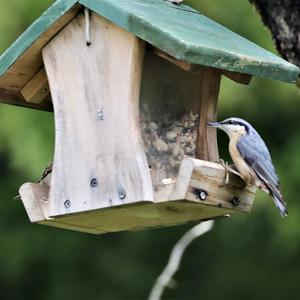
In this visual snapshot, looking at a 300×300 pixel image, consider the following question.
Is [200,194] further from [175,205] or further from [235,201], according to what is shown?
[235,201]

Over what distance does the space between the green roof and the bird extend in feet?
1.23

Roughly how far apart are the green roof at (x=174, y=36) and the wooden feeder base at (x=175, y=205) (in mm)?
467

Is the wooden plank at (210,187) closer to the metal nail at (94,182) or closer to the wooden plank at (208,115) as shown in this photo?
the wooden plank at (208,115)

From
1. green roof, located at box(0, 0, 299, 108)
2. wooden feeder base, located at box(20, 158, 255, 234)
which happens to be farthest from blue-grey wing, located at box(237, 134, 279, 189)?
green roof, located at box(0, 0, 299, 108)

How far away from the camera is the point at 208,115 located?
20.8 feet

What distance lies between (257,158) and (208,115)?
30 centimetres

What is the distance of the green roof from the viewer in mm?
5762

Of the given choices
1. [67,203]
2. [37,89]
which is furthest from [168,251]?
[67,203]

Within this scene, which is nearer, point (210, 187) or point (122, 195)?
point (122, 195)

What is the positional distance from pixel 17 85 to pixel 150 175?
3.57 ft

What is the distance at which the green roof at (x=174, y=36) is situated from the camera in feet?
18.9

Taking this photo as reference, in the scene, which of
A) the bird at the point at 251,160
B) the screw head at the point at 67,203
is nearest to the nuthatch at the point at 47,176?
the screw head at the point at 67,203

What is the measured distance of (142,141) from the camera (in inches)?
236

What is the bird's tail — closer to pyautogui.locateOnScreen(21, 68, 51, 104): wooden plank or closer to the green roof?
the green roof
